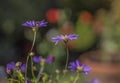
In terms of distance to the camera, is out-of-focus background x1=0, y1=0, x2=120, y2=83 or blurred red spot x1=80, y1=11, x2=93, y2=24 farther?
blurred red spot x1=80, y1=11, x2=93, y2=24

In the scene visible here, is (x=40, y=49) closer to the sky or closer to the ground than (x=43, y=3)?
closer to the ground

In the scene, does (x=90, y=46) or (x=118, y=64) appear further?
(x=90, y=46)

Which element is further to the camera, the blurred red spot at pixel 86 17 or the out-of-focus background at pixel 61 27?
the blurred red spot at pixel 86 17

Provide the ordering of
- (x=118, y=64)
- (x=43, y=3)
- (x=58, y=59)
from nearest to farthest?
1. (x=118, y=64)
2. (x=58, y=59)
3. (x=43, y=3)

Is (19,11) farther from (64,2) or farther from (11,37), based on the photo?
(64,2)

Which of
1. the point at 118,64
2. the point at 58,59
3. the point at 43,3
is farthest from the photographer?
the point at 43,3

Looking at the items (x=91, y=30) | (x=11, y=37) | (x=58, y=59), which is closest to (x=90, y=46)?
(x=91, y=30)

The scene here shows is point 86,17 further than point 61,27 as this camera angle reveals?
Yes
